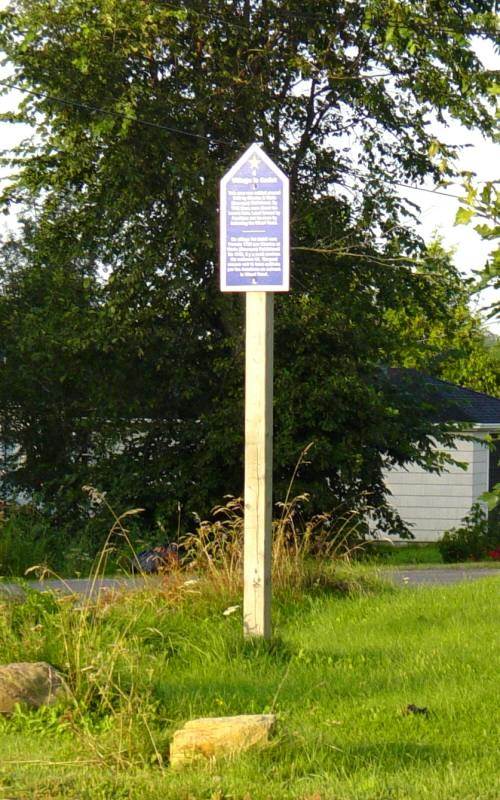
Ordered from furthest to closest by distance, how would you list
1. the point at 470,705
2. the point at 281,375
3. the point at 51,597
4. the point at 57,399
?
the point at 57,399
the point at 281,375
the point at 51,597
the point at 470,705

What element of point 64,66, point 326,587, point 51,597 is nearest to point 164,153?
point 64,66

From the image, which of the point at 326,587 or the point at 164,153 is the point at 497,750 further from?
the point at 164,153

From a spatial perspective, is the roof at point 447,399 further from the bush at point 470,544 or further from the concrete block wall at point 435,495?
the bush at point 470,544

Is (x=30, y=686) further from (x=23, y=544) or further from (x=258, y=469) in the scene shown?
(x=23, y=544)

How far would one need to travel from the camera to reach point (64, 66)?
18.6 metres

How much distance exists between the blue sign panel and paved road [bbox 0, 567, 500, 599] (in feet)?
8.63

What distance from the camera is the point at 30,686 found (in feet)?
22.6

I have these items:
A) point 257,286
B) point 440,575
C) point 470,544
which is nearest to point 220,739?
point 257,286

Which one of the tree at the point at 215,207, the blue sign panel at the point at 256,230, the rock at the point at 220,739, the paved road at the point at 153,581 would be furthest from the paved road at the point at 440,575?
the rock at the point at 220,739

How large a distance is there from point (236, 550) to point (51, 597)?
6.37 feet

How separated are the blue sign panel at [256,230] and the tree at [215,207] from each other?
30.9 ft

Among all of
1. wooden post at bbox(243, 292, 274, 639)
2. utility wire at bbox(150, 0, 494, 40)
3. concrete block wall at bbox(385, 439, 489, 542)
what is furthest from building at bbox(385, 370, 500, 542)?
wooden post at bbox(243, 292, 274, 639)

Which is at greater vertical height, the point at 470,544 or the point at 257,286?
the point at 257,286

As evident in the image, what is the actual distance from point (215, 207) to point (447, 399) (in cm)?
496
